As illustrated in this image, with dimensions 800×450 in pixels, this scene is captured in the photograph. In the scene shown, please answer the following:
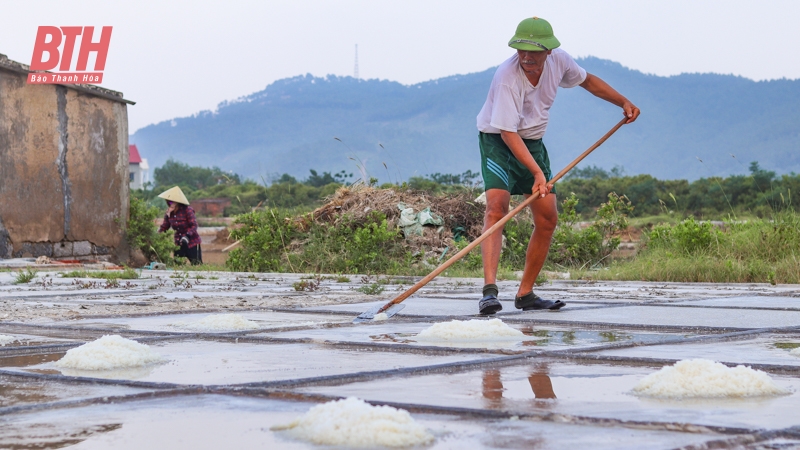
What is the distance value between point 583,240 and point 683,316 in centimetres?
596

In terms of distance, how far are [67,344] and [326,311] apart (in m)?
1.80

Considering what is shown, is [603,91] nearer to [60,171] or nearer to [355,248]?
Result: [355,248]

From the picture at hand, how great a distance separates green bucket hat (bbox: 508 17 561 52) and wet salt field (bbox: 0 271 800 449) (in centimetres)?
136

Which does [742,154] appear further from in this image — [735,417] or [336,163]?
[735,417]

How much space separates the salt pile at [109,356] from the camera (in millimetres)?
2990

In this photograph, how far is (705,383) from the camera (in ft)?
8.01

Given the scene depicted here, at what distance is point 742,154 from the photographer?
16950 cm

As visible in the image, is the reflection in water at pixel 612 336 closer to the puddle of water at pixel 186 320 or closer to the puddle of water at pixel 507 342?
the puddle of water at pixel 507 342

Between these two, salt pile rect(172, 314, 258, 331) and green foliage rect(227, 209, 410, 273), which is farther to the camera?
green foliage rect(227, 209, 410, 273)

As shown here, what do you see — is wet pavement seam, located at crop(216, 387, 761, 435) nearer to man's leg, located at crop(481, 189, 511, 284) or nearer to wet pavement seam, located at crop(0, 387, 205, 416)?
wet pavement seam, located at crop(0, 387, 205, 416)

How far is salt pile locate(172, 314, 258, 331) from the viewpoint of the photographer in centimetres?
424

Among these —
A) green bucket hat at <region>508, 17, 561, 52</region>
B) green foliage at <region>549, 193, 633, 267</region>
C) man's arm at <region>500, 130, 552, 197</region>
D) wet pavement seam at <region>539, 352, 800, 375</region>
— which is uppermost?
green bucket hat at <region>508, 17, 561, 52</region>

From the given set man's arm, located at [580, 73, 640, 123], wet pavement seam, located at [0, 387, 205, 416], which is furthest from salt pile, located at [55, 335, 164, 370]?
man's arm, located at [580, 73, 640, 123]

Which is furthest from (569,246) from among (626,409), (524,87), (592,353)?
(626,409)
